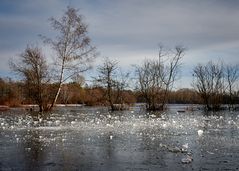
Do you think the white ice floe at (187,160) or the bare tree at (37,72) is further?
the bare tree at (37,72)

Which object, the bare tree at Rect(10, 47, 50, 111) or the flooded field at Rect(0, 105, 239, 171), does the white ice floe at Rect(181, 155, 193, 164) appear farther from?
the bare tree at Rect(10, 47, 50, 111)

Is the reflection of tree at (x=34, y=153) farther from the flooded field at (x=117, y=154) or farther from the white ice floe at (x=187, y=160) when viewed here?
the white ice floe at (x=187, y=160)

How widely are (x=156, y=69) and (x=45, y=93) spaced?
1814 centimetres

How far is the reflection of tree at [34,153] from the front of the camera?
738 centimetres

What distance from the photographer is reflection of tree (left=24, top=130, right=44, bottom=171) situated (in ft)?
24.2

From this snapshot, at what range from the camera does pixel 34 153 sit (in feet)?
29.4

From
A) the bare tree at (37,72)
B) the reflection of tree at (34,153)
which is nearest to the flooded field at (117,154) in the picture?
the reflection of tree at (34,153)

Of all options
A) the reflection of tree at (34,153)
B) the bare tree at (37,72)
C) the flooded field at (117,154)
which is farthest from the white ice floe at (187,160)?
the bare tree at (37,72)

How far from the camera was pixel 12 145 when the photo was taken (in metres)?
10.4

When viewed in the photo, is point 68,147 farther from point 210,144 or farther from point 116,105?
point 116,105

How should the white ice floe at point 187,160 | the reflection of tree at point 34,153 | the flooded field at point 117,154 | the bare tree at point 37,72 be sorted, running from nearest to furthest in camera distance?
the flooded field at point 117,154
the reflection of tree at point 34,153
the white ice floe at point 187,160
the bare tree at point 37,72

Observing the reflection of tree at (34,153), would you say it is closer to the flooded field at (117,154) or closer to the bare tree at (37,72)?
the flooded field at (117,154)

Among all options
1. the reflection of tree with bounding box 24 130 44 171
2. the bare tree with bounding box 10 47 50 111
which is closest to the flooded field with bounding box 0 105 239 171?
the reflection of tree with bounding box 24 130 44 171

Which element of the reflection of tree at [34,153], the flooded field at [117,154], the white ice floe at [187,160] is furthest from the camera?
the white ice floe at [187,160]
